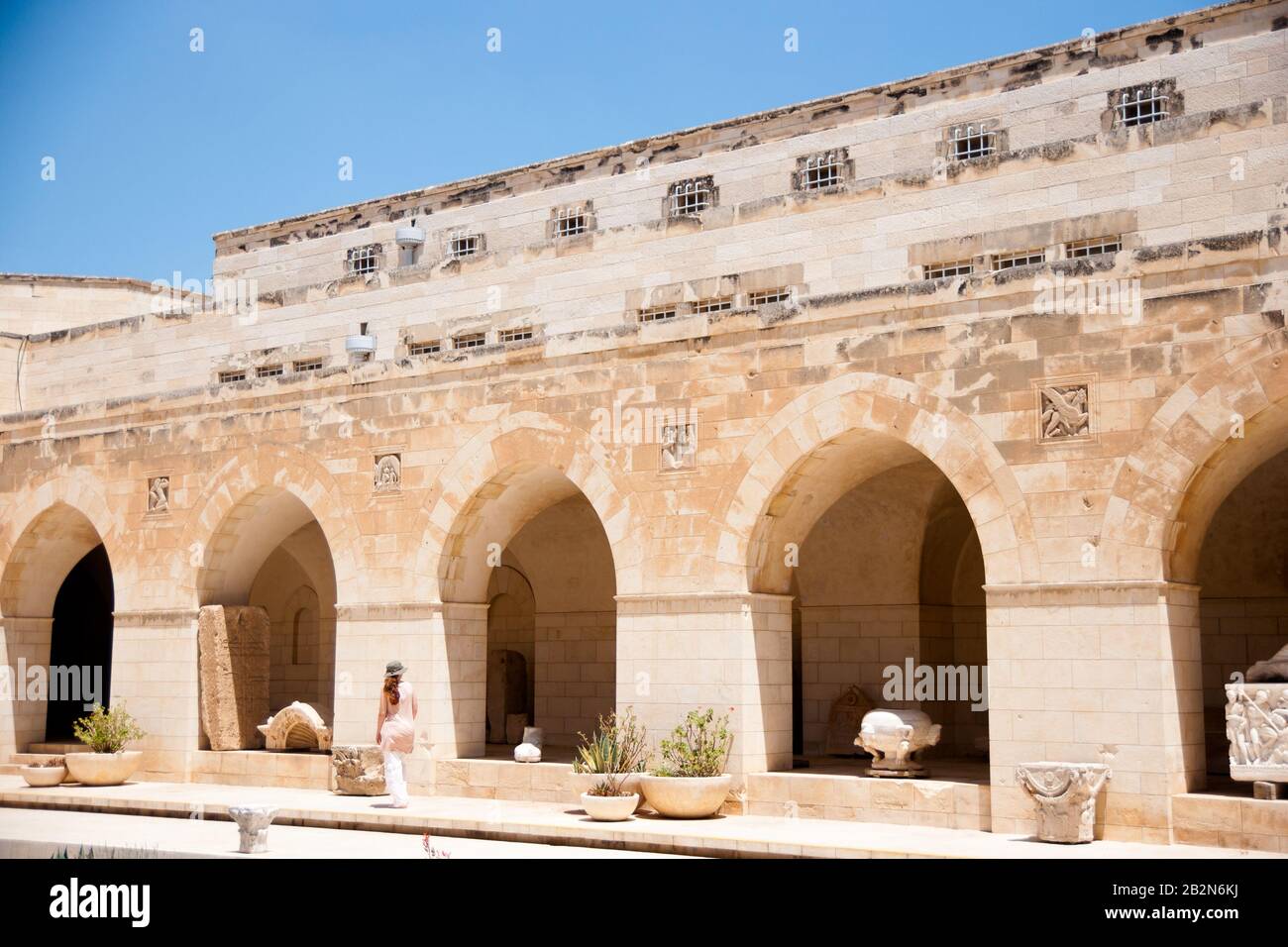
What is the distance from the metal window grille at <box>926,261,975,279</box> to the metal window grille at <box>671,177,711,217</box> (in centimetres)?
399

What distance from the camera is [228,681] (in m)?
17.5

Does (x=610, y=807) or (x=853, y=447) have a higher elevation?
(x=853, y=447)

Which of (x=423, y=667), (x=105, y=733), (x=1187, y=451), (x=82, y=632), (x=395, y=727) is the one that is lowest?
(x=105, y=733)

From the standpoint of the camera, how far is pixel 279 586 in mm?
22719

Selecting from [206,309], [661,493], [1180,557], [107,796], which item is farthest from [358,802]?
[206,309]

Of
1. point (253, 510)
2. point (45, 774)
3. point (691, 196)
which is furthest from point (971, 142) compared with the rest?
point (45, 774)

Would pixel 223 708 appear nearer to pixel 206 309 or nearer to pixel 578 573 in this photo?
pixel 578 573

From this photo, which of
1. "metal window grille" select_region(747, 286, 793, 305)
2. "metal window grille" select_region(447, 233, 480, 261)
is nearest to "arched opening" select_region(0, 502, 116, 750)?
"metal window grille" select_region(447, 233, 480, 261)

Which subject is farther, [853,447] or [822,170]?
[822,170]

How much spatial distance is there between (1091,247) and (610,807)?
8.03 m

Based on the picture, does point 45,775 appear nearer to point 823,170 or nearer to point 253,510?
point 253,510

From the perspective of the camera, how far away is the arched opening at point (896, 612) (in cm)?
1634

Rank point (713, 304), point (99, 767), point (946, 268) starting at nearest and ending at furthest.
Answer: point (946, 268) < point (99, 767) < point (713, 304)

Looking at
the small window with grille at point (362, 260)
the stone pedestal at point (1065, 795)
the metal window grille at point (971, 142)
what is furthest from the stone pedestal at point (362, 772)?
the metal window grille at point (971, 142)
